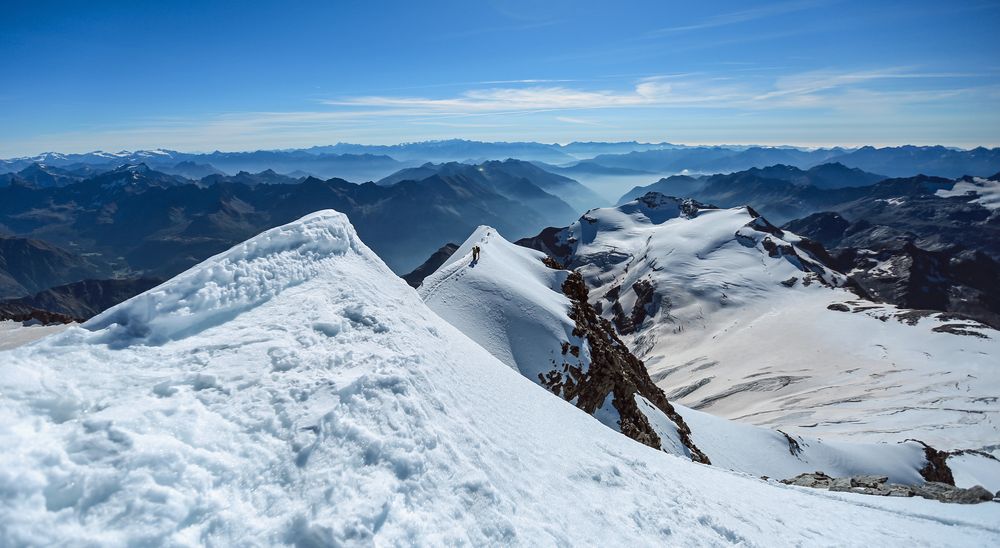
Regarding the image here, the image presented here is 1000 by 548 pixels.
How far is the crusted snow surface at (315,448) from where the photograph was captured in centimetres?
673

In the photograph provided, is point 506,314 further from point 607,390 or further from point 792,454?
point 792,454

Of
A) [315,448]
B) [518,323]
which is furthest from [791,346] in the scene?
[315,448]

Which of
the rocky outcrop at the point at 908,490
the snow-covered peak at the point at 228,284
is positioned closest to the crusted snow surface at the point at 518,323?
the rocky outcrop at the point at 908,490

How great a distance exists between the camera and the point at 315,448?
8.60m

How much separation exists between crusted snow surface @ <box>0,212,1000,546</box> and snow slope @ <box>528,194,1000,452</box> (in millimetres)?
65062

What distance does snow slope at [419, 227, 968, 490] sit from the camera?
36.9 meters

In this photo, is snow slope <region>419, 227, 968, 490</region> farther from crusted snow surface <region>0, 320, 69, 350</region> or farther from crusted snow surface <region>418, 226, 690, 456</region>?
crusted snow surface <region>0, 320, 69, 350</region>

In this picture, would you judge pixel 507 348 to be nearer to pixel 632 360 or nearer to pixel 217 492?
pixel 632 360

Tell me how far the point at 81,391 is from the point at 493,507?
25.1 ft

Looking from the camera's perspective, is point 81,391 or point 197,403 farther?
point 197,403

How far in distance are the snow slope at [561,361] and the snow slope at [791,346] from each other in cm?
1951

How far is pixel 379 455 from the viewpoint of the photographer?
9.02 metres

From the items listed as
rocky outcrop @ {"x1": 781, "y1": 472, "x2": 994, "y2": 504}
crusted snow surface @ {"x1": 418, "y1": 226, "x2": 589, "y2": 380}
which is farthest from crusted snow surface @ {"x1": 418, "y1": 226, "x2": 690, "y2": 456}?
rocky outcrop @ {"x1": 781, "y1": 472, "x2": 994, "y2": 504}

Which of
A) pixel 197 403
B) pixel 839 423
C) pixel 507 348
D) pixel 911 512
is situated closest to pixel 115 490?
pixel 197 403
